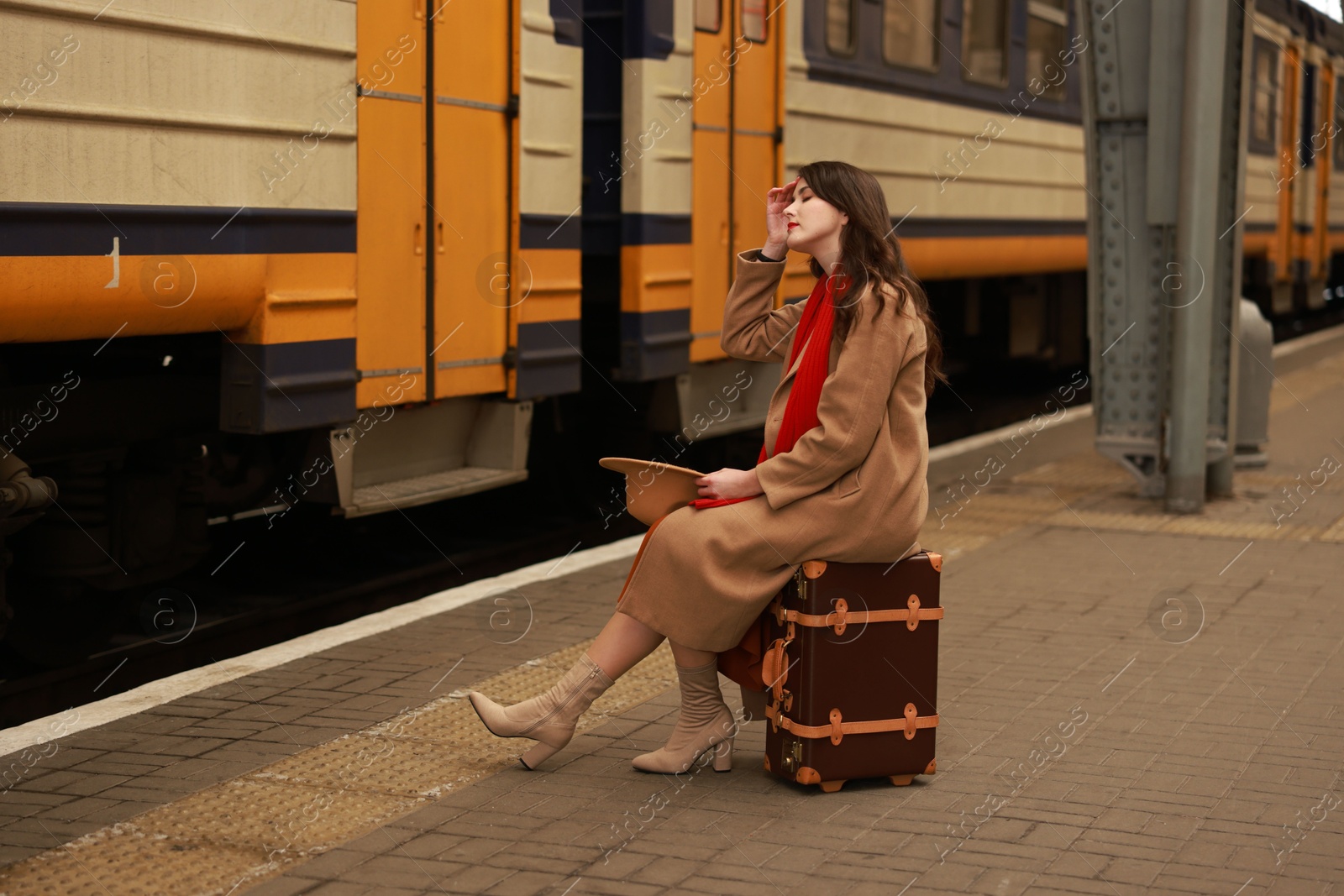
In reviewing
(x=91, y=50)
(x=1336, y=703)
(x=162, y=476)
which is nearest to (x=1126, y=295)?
(x=1336, y=703)

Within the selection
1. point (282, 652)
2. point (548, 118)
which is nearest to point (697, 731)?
point (282, 652)

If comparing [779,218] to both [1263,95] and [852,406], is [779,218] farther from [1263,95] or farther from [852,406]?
[1263,95]

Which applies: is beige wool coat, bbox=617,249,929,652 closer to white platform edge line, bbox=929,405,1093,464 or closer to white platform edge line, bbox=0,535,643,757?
white platform edge line, bbox=0,535,643,757

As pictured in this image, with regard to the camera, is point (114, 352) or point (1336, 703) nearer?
point (1336, 703)

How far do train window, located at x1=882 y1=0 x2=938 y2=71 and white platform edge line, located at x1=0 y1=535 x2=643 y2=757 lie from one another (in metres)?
4.16

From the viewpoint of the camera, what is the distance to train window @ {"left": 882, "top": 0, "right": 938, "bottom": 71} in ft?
34.3

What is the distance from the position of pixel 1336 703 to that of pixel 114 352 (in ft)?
14.0

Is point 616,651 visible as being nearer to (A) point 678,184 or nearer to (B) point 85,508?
(B) point 85,508

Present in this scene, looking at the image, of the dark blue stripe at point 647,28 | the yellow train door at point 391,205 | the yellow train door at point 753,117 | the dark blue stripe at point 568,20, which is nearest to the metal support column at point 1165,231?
the yellow train door at point 753,117

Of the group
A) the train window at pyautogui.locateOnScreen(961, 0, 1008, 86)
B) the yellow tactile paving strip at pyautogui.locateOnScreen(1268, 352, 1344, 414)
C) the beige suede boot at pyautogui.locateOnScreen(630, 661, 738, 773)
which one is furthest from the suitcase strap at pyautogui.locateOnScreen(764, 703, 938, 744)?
the yellow tactile paving strip at pyautogui.locateOnScreen(1268, 352, 1344, 414)

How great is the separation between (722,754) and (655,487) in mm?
738

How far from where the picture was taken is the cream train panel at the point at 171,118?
15.8 ft

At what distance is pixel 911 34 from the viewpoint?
10.8 m

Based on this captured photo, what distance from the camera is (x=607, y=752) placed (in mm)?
4762
